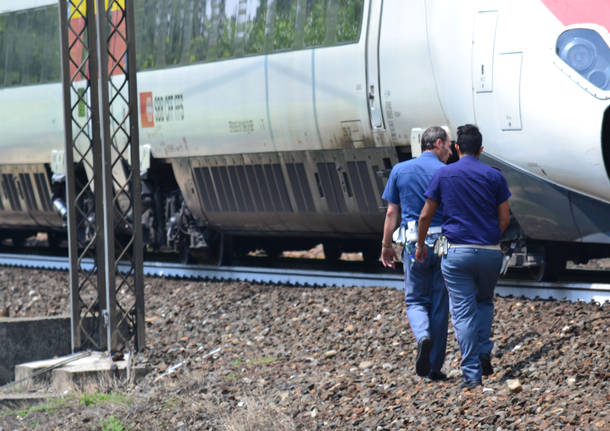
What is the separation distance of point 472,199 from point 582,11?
7.91 feet

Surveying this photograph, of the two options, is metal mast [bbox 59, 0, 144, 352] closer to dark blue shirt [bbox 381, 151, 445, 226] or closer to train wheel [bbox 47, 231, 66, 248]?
dark blue shirt [bbox 381, 151, 445, 226]

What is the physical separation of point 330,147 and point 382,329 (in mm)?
2790

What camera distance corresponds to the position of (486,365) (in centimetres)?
712

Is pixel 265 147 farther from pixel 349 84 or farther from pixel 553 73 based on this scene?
pixel 553 73

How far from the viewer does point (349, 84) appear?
10734 millimetres

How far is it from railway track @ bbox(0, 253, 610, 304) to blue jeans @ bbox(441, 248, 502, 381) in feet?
6.71

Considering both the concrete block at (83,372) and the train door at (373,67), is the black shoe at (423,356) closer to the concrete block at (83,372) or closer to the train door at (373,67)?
the concrete block at (83,372)

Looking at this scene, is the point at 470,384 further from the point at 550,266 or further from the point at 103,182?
the point at 103,182

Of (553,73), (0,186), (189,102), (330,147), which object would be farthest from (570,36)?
(0,186)

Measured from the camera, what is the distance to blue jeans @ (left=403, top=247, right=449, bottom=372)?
729cm

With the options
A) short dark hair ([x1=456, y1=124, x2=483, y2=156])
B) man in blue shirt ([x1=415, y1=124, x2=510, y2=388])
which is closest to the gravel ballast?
man in blue shirt ([x1=415, y1=124, x2=510, y2=388])

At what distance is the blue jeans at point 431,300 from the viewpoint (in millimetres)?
7293

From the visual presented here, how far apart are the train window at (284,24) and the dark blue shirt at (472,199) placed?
4.97m

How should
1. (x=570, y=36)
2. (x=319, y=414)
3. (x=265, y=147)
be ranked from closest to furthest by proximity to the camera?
(x=319, y=414), (x=570, y=36), (x=265, y=147)
